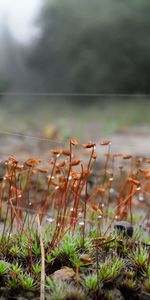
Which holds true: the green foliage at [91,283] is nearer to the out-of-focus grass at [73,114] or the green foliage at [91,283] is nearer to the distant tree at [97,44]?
the out-of-focus grass at [73,114]

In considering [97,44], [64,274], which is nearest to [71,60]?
[97,44]

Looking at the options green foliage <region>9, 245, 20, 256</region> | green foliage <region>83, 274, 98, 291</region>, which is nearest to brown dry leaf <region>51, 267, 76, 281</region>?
green foliage <region>83, 274, 98, 291</region>

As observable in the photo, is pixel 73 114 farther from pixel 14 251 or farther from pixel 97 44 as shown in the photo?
pixel 14 251

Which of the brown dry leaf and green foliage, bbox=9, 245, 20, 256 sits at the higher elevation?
green foliage, bbox=9, 245, 20, 256

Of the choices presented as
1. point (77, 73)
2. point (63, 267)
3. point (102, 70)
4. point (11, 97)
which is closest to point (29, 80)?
point (11, 97)

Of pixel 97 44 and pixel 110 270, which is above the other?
pixel 97 44

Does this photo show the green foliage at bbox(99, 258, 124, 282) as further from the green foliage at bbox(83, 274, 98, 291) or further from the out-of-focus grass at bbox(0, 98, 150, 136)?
the out-of-focus grass at bbox(0, 98, 150, 136)

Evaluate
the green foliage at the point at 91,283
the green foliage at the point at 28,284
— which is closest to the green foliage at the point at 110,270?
the green foliage at the point at 91,283
